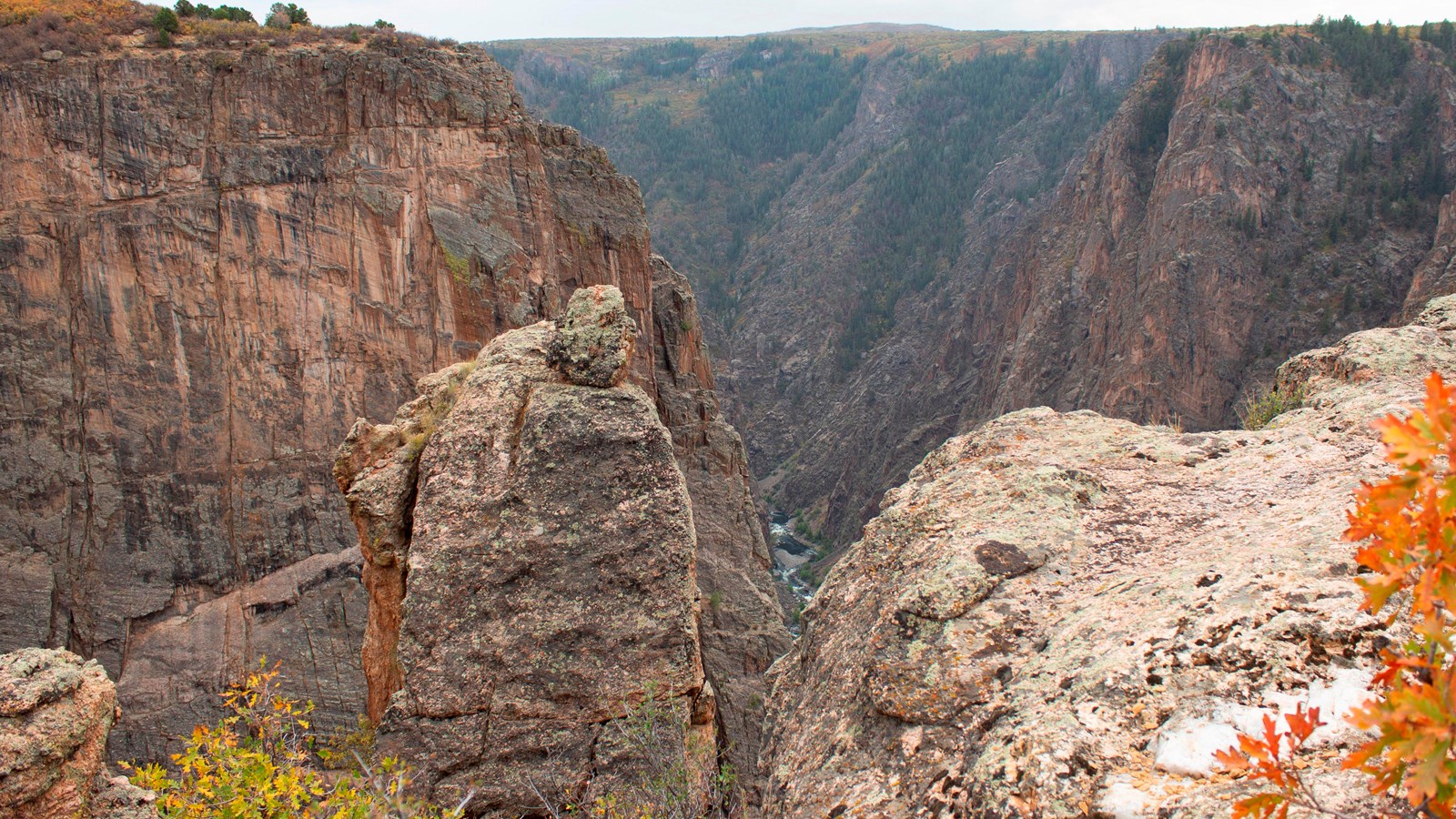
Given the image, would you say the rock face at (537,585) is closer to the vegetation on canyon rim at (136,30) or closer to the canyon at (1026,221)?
the vegetation on canyon rim at (136,30)

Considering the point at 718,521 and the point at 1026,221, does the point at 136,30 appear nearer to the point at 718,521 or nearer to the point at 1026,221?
the point at 718,521

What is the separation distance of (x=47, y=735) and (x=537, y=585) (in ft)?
9.65

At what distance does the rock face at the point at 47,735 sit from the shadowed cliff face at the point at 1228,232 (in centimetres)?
4184

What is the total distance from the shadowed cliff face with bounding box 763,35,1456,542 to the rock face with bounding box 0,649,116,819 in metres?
41.8

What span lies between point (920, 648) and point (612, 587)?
308 centimetres

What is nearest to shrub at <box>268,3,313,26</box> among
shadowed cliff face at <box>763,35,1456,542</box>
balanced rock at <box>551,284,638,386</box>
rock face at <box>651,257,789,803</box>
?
rock face at <box>651,257,789,803</box>

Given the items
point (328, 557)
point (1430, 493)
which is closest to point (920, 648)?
point (1430, 493)

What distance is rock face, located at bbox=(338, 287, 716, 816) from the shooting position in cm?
614

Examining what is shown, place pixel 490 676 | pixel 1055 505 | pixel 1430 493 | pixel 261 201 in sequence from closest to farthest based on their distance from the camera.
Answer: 1. pixel 1430 493
2. pixel 1055 505
3. pixel 490 676
4. pixel 261 201

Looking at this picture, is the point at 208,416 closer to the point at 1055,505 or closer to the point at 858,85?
the point at 1055,505

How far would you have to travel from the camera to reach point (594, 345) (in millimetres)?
7012

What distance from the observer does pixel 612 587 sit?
6453mm

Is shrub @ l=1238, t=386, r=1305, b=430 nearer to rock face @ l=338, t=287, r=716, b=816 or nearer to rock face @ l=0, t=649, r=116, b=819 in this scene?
rock face @ l=338, t=287, r=716, b=816

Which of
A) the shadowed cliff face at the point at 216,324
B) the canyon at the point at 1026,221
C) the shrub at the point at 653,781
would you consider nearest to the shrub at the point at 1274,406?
the shrub at the point at 653,781
